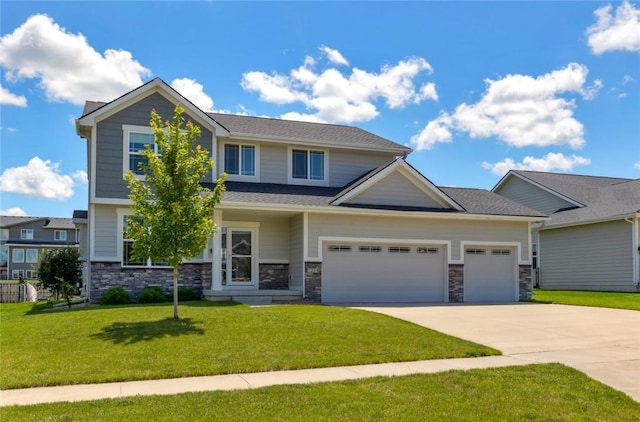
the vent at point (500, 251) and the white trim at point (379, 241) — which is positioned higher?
the white trim at point (379, 241)

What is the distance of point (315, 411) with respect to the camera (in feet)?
20.6

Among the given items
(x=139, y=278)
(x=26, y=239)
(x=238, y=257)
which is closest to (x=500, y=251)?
(x=238, y=257)

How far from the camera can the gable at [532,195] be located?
29.3m

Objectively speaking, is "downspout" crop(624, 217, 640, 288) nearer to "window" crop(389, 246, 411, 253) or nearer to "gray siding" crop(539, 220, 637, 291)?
"gray siding" crop(539, 220, 637, 291)

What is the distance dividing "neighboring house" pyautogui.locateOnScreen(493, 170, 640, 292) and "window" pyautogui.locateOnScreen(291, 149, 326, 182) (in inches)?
508

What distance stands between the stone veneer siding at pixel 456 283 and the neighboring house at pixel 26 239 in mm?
52584

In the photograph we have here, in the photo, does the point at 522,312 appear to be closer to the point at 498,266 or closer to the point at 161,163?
the point at 498,266

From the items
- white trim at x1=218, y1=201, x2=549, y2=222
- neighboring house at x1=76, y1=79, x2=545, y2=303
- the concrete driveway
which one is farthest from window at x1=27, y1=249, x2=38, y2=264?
the concrete driveway

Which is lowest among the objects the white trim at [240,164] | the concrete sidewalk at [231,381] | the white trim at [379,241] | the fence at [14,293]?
the fence at [14,293]

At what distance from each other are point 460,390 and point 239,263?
43.2 ft

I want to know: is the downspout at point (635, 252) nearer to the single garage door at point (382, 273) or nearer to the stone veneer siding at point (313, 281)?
the single garage door at point (382, 273)

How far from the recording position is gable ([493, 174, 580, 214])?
29.3 m

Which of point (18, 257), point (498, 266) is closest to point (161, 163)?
point (498, 266)

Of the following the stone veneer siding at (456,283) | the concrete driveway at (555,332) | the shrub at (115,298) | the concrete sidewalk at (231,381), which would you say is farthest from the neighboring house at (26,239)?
the concrete sidewalk at (231,381)
